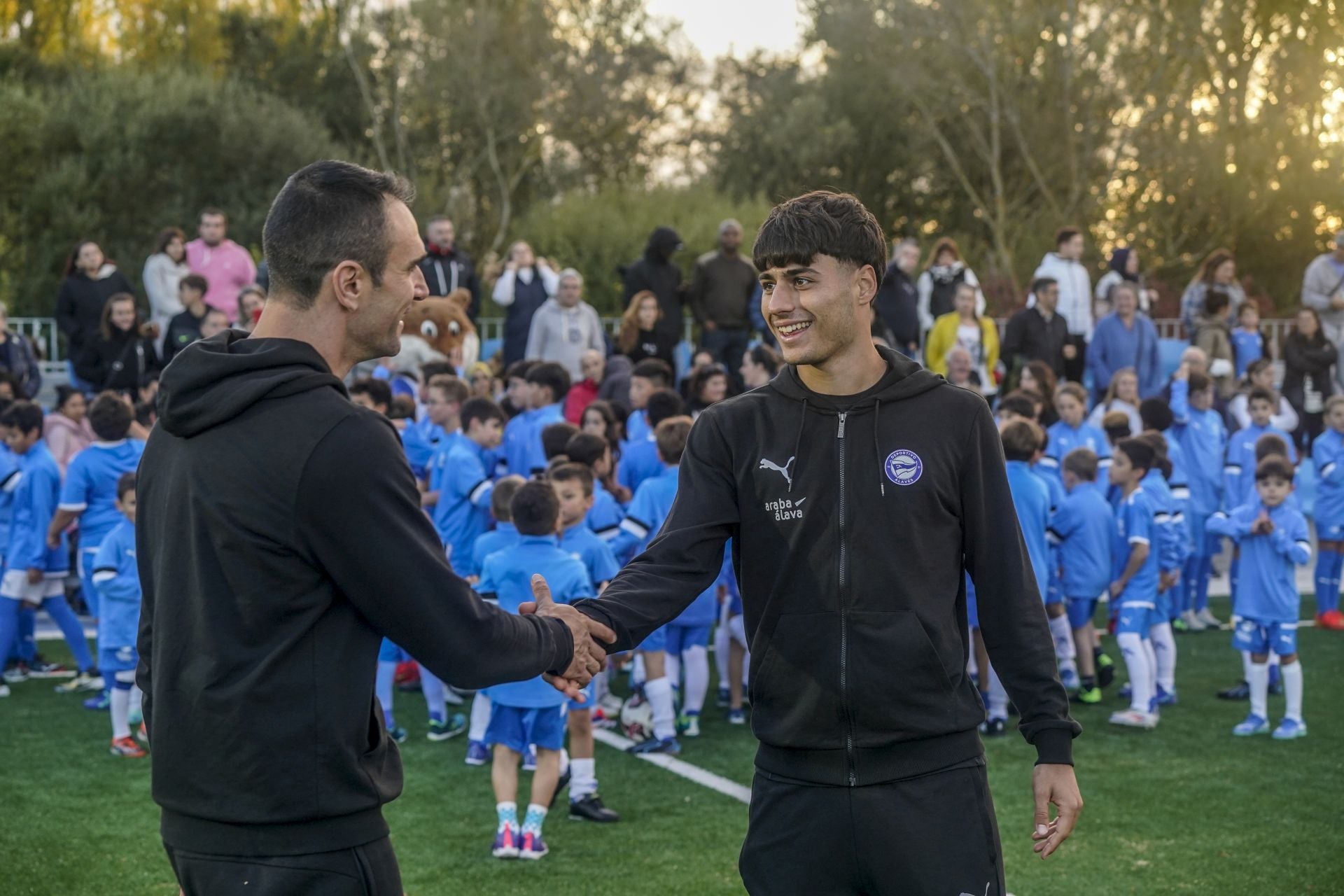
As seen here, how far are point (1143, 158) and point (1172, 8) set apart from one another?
311 centimetres

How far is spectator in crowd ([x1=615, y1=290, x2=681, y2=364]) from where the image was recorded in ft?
50.0

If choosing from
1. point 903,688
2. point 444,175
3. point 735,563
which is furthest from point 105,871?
point 444,175

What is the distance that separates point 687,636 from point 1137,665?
2638mm

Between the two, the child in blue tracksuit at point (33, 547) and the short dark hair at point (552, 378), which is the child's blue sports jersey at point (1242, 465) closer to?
the short dark hair at point (552, 378)

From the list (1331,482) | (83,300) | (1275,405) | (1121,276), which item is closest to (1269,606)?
(1331,482)

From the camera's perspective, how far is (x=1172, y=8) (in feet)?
103

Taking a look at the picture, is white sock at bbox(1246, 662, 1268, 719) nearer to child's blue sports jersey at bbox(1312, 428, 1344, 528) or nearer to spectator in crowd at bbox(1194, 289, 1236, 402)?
child's blue sports jersey at bbox(1312, 428, 1344, 528)

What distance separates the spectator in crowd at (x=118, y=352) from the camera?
13.6 meters

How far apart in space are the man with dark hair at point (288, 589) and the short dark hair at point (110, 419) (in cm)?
692

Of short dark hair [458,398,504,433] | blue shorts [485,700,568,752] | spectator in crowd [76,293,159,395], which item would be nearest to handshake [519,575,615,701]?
blue shorts [485,700,568,752]

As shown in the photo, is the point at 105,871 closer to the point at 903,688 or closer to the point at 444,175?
the point at 903,688

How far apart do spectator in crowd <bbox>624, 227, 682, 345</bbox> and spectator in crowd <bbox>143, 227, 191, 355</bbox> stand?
14.7 ft

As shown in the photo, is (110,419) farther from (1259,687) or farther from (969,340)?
(969,340)

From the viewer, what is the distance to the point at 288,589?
2.77 meters
